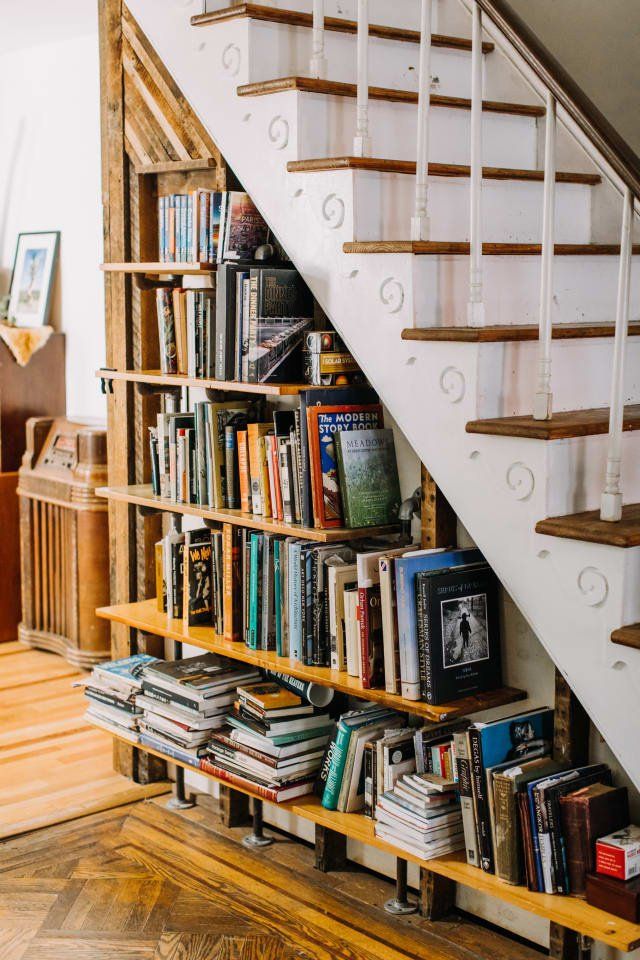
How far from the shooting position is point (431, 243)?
237cm

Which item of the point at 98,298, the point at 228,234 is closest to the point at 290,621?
the point at 228,234

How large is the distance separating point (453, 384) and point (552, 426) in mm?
261

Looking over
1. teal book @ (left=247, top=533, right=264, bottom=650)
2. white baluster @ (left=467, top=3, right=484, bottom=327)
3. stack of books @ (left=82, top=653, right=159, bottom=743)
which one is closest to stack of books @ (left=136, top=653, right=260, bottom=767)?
stack of books @ (left=82, top=653, right=159, bottom=743)

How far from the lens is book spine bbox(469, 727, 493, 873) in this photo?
2521mm

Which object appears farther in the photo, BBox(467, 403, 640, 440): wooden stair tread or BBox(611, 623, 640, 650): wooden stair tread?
BBox(467, 403, 640, 440): wooden stair tread

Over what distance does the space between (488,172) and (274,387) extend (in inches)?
28.3

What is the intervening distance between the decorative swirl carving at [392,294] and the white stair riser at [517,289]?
0.11 feet

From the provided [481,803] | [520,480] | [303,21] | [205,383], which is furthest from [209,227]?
[481,803]

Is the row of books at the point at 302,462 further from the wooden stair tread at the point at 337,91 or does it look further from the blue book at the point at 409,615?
the wooden stair tread at the point at 337,91

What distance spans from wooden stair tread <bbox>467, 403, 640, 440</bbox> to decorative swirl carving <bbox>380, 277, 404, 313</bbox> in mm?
321

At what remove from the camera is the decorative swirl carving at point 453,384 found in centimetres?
231

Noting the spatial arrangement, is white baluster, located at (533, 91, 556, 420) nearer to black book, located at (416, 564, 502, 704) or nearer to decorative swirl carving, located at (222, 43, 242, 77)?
black book, located at (416, 564, 502, 704)

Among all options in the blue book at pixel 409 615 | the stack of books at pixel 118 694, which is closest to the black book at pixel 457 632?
the blue book at pixel 409 615

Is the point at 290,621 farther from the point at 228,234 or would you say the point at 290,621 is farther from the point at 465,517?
the point at 228,234
